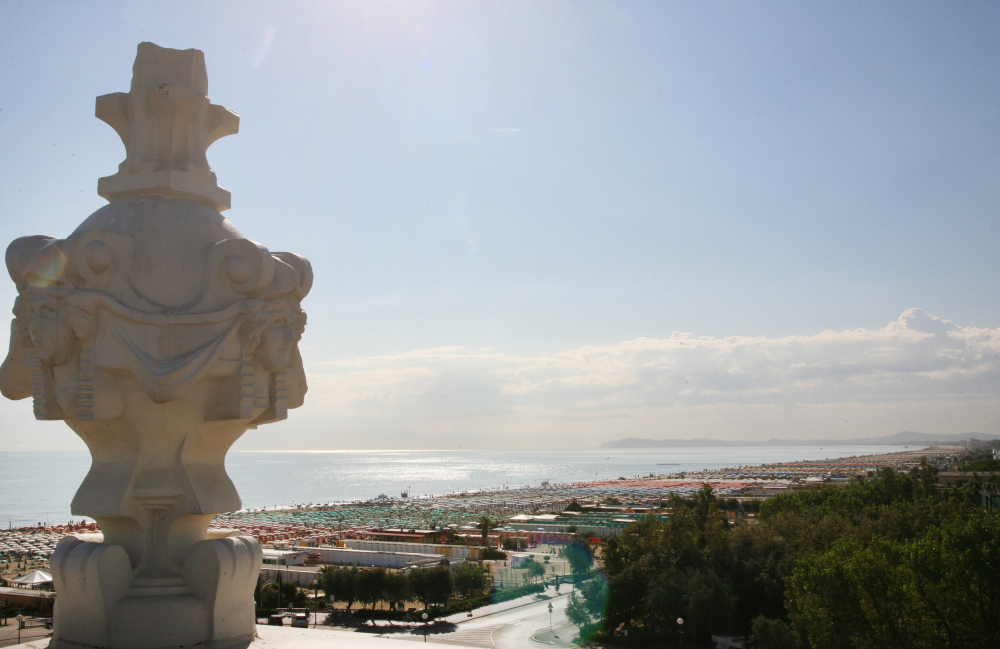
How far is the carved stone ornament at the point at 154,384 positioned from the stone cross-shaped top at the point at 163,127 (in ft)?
0.39

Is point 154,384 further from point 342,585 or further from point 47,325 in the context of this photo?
point 342,585

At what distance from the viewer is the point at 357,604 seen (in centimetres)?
3506

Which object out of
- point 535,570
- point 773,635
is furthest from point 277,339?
point 535,570

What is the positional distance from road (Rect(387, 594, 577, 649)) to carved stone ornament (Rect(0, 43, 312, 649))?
58.4ft

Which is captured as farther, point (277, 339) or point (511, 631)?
point (511, 631)

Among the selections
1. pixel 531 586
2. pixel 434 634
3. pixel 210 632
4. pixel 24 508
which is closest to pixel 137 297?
pixel 210 632

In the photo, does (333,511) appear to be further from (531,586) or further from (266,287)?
(266,287)

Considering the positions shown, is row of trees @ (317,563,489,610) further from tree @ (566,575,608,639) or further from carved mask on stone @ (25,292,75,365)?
carved mask on stone @ (25,292,75,365)

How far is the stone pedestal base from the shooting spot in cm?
842

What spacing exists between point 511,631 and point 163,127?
77.7ft

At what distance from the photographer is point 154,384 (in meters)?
8.66

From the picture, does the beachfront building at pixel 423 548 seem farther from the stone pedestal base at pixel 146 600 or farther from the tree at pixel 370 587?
the stone pedestal base at pixel 146 600

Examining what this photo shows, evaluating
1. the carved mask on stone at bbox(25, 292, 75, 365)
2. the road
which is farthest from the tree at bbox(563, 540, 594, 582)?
the carved mask on stone at bbox(25, 292, 75, 365)

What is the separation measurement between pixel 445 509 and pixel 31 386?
88.3 metres
